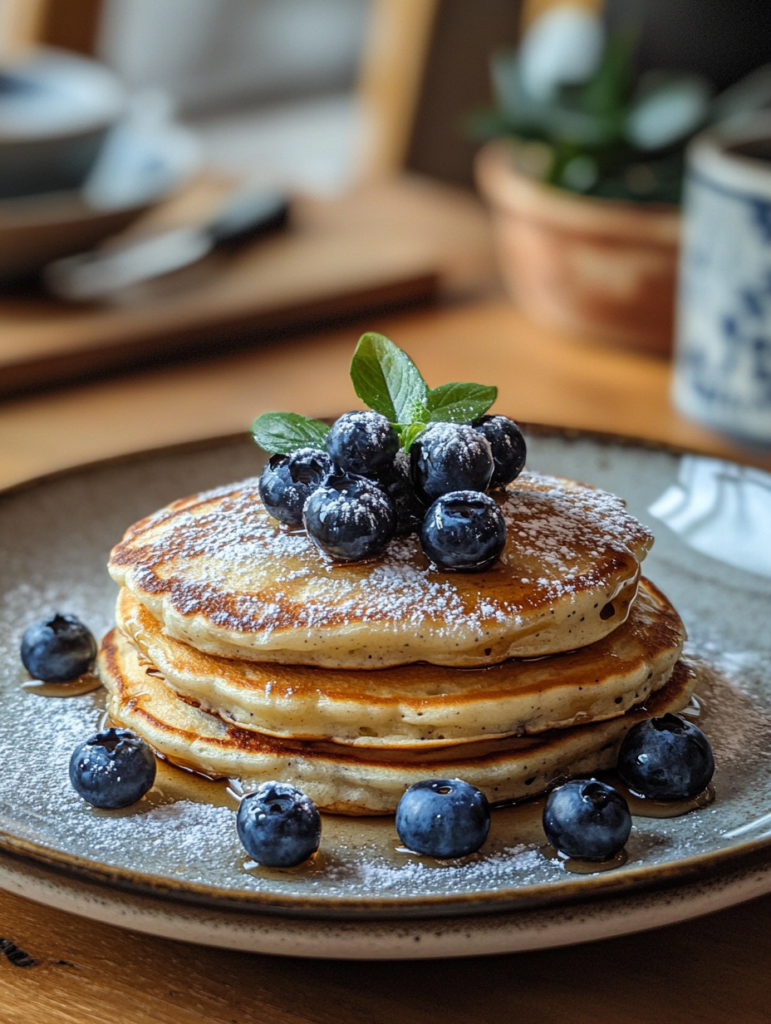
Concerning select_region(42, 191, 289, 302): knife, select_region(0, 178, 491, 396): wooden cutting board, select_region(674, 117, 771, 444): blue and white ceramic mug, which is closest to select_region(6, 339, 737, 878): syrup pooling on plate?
select_region(674, 117, 771, 444): blue and white ceramic mug

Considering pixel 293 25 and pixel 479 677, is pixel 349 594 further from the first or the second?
pixel 293 25

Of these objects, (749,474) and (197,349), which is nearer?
(749,474)

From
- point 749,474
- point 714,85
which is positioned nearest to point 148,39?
point 714,85

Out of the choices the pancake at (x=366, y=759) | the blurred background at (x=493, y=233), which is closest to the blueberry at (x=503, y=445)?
the pancake at (x=366, y=759)

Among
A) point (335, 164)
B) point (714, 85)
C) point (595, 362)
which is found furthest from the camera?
point (335, 164)

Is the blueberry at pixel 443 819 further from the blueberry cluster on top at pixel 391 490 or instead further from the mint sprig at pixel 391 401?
the mint sprig at pixel 391 401

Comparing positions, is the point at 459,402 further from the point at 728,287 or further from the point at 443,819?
the point at 728,287

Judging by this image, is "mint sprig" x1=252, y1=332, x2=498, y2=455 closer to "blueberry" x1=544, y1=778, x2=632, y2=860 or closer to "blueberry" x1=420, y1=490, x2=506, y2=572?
"blueberry" x1=420, y1=490, x2=506, y2=572
